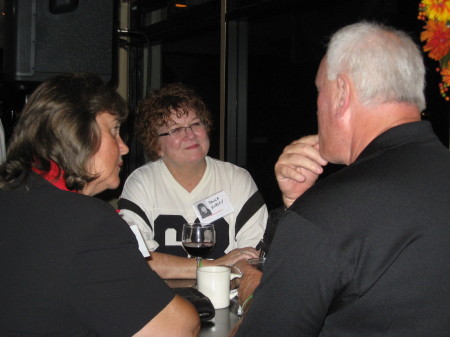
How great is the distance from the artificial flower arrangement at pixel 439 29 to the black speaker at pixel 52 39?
49.1 inches

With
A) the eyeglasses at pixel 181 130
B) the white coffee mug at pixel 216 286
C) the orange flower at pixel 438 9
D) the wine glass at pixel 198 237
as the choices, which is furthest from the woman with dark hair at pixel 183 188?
the orange flower at pixel 438 9

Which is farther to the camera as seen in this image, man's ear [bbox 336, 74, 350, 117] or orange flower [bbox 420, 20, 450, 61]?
orange flower [bbox 420, 20, 450, 61]

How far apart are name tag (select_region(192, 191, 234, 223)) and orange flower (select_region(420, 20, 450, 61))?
130cm

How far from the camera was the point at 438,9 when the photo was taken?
1826mm

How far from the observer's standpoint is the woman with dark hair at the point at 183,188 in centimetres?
275

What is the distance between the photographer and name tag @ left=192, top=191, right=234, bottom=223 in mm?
2785

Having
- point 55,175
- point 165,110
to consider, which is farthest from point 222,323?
point 165,110

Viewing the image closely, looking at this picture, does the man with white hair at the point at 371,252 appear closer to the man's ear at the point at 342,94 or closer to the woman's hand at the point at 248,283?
the man's ear at the point at 342,94

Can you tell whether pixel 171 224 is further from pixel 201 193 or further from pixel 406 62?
pixel 406 62

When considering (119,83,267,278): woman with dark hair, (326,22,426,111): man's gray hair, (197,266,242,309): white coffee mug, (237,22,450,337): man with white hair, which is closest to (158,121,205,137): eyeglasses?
(119,83,267,278): woman with dark hair

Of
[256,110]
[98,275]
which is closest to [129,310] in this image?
[98,275]

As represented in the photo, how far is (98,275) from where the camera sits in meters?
1.30

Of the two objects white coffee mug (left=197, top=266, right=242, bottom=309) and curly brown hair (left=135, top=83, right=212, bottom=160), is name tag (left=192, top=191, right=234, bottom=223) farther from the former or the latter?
white coffee mug (left=197, top=266, right=242, bottom=309)

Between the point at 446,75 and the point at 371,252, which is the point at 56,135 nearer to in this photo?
the point at 371,252
